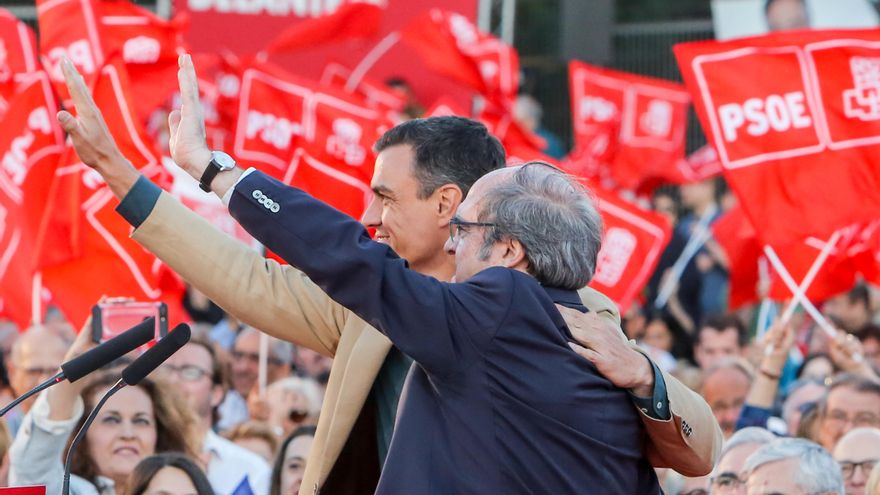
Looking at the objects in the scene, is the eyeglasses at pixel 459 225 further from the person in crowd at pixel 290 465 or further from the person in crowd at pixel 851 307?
the person in crowd at pixel 851 307

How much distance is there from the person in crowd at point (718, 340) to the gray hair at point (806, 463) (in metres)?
5.12

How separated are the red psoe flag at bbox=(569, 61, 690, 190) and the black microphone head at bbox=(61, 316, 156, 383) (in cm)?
971

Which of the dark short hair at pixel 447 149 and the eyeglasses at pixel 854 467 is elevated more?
the dark short hair at pixel 447 149

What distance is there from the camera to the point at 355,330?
13.5 feet

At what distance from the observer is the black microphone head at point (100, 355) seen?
371 cm

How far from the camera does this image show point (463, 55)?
12312 mm

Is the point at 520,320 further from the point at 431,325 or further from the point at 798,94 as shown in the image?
the point at 798,94

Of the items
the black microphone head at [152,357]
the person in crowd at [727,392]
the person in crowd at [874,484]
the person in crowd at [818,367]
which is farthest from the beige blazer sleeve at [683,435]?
the person in crowd at [818,367]

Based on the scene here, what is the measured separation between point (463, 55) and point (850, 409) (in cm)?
565

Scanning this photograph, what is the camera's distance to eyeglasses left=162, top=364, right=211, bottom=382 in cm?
763

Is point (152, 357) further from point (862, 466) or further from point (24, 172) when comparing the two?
point (24, 172)

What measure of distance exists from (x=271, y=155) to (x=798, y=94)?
3.59 metres

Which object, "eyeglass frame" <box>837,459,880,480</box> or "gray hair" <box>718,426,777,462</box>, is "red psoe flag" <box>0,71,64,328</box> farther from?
"eyeglass frame" <box>837,459,880,480</box>

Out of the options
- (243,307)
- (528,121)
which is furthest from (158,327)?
(528,121)
